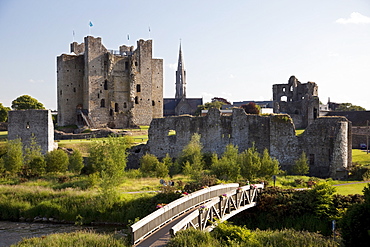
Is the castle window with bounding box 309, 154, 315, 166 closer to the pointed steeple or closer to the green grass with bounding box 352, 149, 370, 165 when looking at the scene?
the green grass with bounding box 352, 149, 370, 165

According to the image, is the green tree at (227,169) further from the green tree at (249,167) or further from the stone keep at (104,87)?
the stone keep at (104,87)

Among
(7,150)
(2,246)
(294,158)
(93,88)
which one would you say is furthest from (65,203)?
(93,88)

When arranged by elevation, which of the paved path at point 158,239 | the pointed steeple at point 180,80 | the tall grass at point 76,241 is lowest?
the tall grass at point 76,241

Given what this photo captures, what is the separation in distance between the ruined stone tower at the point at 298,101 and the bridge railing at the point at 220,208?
27.0 meters

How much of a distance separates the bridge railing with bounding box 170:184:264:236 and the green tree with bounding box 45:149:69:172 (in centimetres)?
1568

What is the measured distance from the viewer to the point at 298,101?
189 ft

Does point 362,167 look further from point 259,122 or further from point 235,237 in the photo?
point 235,237

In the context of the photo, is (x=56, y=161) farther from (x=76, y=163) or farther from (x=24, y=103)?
(x=24, y=103)

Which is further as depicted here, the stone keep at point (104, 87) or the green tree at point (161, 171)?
the stone keep at point (104, 87)

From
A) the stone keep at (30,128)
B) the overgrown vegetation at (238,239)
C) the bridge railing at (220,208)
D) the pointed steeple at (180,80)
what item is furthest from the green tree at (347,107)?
the overgrown vegetation at (238,239)

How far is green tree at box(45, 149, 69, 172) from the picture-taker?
31812mm

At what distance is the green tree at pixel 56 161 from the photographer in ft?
104

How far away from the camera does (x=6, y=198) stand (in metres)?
25.9

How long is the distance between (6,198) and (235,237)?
52.7ft
